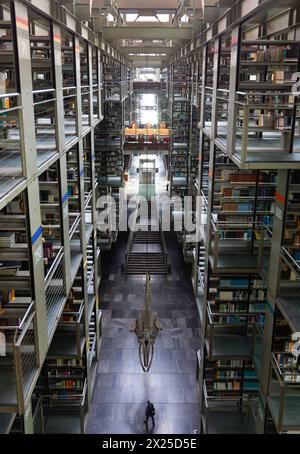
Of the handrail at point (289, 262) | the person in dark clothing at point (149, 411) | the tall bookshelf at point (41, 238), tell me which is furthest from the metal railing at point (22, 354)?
the person in dark clothing at point (149, 411)

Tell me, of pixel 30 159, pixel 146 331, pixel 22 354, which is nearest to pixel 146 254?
pixel 146 331

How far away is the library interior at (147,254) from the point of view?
11.1ft

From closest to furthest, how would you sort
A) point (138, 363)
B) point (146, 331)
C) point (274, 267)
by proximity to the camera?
point (274, 267) → point (146, 331) → point (138, 363)

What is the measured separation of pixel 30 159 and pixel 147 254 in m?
7.38

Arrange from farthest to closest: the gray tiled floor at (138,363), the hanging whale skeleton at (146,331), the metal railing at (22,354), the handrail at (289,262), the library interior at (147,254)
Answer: the gray tiled floor at (138,363)
the hanging whale skeleton at (146,331)
the handrail at (289,262)
the library interior at (147,254)
the metal railing at (22,354)

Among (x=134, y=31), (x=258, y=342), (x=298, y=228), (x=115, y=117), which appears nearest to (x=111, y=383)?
(x=258, y=342)

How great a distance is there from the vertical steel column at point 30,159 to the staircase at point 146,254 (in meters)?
6.82

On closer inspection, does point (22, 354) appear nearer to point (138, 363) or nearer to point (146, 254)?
point (138, 363)

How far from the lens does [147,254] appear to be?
10.4 metres

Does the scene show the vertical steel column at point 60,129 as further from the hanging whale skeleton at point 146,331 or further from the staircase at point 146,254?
the staircase at point 146,254

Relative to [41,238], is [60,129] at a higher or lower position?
higher

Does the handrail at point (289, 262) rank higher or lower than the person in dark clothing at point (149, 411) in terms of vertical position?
higher

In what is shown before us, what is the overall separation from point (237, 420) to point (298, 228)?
2.67m

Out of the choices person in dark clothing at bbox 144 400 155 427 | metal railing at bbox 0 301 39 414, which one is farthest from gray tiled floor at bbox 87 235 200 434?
metal railing at bbox 0 301 39 414
